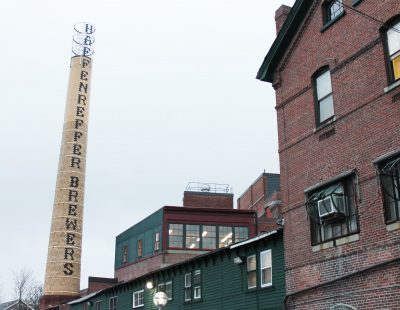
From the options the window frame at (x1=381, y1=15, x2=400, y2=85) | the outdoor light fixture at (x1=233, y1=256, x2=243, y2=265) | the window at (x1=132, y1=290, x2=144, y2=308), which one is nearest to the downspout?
the outdoor light fixture at (x1=233, y1=256, x2=243, y2=265)

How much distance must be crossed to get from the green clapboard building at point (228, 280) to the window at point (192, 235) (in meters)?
12.1

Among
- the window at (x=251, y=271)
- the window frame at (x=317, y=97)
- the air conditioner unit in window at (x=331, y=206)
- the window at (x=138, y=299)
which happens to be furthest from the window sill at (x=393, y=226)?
the window at (x=138, y=299)

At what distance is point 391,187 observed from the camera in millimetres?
16281

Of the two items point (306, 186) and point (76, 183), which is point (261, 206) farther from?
point (306, 186)

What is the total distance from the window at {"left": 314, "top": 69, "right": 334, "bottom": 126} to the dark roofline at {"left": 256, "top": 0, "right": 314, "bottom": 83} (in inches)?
94.7

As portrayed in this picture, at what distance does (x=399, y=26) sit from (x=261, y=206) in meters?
45.9

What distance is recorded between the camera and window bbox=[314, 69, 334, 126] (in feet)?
63.8

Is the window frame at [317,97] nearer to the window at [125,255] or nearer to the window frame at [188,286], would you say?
the window frame at [188,286]

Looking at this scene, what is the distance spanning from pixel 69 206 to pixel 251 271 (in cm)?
4419

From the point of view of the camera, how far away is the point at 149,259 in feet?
155

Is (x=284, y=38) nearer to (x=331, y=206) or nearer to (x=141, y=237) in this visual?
(x=331, y=206)

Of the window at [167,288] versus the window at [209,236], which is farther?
the window at [209,236]

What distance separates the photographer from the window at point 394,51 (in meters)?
16.8

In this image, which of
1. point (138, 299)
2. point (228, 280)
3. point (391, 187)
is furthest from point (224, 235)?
point (391, 187)
